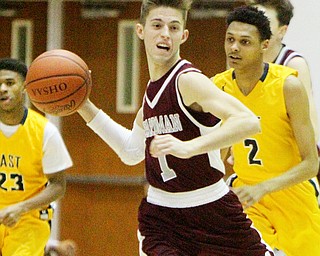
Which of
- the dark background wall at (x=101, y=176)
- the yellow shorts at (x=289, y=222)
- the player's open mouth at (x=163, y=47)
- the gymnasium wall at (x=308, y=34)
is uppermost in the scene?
the player's open mouth at (x=163, y=47)

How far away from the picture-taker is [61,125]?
8562 millimetres

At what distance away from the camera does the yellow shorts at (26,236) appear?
529 cm

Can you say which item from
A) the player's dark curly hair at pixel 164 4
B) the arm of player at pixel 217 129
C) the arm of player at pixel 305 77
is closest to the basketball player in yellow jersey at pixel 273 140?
the arm of player at pixel 305 77

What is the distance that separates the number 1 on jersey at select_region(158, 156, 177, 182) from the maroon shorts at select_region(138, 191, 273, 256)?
0.45 ft

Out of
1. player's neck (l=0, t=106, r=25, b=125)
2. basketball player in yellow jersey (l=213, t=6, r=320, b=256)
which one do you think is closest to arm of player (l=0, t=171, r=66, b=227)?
player's neck (l=0, t=106, r=25, b=125)

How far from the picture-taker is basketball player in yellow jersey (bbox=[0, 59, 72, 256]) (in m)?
5.33

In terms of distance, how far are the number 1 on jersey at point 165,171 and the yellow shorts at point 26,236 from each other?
6.32 ft

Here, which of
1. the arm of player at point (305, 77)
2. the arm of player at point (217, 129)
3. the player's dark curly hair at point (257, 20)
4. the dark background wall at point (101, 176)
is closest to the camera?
the arm of player at point (217, 129)

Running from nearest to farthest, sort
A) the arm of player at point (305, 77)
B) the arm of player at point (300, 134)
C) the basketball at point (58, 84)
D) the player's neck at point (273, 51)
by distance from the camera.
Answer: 1. the basketball at point (58, 84)
2. the arm of player at point (300, 134)
3. the arm of player at point (305, 77)
4. the player's neck at point (273, 51)

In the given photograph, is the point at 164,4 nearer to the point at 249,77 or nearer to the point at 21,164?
the point at 249,77

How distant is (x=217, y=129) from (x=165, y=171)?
485 millimetres

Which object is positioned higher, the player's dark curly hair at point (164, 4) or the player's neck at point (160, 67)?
the player's dark curly hair at point (164, 4)

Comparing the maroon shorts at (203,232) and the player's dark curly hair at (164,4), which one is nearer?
the maroon shorts at (203,232)

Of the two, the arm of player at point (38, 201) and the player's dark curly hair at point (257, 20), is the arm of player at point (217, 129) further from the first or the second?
the arm of player at point (38, 201)
